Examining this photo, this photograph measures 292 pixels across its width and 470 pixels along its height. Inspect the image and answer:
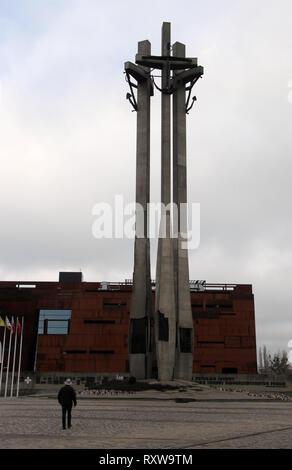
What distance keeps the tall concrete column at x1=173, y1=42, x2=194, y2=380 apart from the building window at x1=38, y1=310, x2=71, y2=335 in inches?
1111

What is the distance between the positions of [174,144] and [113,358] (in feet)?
103

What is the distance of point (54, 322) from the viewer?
66.7 metres

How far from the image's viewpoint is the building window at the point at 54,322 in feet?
217

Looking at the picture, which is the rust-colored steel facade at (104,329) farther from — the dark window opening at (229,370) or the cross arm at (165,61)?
the cross arm at (165,61)

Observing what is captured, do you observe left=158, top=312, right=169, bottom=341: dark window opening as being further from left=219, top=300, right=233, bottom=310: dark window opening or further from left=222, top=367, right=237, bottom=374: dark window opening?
left=219, top=300, right=233, bottom=310: dark window opening

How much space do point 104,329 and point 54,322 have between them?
6.82 m

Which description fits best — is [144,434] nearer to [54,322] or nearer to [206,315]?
[206,315]

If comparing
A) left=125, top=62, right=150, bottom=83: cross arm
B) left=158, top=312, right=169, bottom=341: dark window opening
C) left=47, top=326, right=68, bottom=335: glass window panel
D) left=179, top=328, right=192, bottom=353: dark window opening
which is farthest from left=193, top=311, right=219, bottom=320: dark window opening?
left=125, top=62, right=150, bottom=83: cross arm

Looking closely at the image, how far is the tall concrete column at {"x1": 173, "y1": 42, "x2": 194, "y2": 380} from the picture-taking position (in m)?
41.1

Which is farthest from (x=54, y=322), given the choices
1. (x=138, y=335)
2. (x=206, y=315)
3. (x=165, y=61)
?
(x=165, y=61)

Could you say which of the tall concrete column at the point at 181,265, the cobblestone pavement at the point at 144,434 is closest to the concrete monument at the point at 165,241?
the tall concrete column at the point at 181,265
